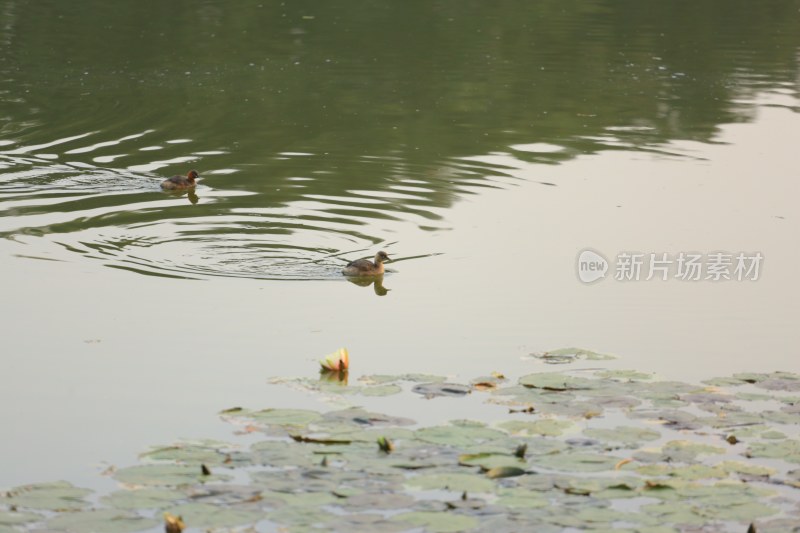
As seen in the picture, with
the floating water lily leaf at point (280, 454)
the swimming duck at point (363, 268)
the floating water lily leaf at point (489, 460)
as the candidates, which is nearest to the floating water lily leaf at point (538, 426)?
the floating water lily leaf at point (489, 460)

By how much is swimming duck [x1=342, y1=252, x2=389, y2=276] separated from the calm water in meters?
0.21

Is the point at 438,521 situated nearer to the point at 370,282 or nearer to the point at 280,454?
the point at 280,454

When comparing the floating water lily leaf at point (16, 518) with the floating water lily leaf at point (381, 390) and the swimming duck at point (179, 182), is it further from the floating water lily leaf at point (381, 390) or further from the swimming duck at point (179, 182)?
the swimming duck at point (179, 182)

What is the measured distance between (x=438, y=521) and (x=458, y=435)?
1.27m

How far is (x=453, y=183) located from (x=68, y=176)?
4784 millimetres

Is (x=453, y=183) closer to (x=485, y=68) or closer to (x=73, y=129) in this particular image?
(x=73, y=129)

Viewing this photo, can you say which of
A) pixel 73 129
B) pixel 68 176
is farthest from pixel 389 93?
pixel 68 176

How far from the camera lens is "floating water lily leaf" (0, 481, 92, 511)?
7043mm

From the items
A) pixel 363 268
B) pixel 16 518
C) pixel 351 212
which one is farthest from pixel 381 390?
pixel 351 212

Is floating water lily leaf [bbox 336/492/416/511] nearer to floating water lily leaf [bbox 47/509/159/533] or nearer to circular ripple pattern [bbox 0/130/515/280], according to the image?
floating water lily leaf [bbox 47/509/159/533]

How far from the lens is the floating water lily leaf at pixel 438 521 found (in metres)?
6.77

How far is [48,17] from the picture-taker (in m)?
32.8

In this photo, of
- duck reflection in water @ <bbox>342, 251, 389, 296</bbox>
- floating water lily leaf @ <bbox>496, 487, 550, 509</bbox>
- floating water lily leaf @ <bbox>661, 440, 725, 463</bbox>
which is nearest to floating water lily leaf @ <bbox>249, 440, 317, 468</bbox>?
floating water lily leaf @ <bbox>496, 487, 550, 509</bbox>

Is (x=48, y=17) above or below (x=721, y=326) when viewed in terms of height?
above
